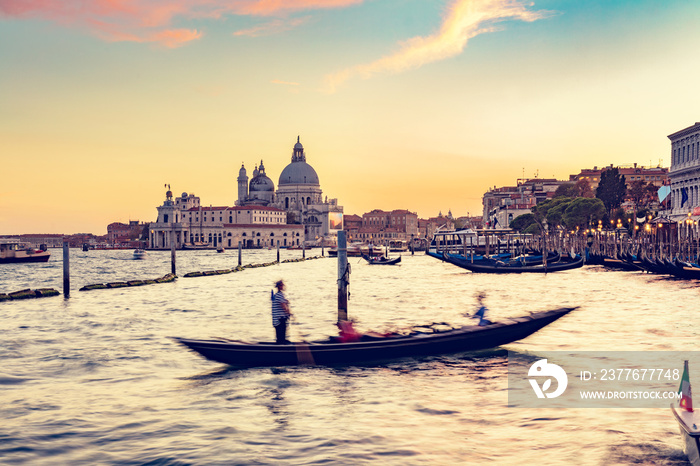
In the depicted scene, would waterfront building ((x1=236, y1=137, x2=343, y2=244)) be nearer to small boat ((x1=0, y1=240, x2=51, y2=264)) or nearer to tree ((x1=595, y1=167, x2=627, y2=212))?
small boat ((x1=0, y1=240, x2=51, y2=264))

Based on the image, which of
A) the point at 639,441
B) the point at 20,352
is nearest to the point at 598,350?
the point at 639,441

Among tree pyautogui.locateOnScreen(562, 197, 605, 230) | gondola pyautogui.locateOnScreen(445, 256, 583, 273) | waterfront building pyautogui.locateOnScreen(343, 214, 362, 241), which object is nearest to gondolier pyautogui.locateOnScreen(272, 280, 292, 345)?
gondola pyautogui.locateOnScreen(445, 256, 583, 273)

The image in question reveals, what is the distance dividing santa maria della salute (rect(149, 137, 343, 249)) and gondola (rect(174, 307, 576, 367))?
401ft

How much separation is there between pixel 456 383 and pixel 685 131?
198ft

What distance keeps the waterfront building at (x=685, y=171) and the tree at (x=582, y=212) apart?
695cm

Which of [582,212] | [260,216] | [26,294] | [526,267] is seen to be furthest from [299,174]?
[26,294]

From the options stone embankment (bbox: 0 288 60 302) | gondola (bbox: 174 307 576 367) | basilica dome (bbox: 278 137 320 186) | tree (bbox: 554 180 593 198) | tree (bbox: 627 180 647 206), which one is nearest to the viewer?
gondola (bbox: 174 307 576 367)

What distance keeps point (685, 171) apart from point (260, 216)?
101m

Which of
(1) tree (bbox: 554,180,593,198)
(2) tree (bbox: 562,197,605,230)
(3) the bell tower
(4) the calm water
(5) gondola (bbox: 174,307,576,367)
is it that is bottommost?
(4) the calm water

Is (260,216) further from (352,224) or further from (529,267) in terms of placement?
(529,267)

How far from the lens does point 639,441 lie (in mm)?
7078

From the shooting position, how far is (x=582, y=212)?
2356 inches

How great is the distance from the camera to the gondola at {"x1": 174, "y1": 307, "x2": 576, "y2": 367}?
10.5 m

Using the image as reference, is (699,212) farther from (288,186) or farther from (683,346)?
(288,186)
